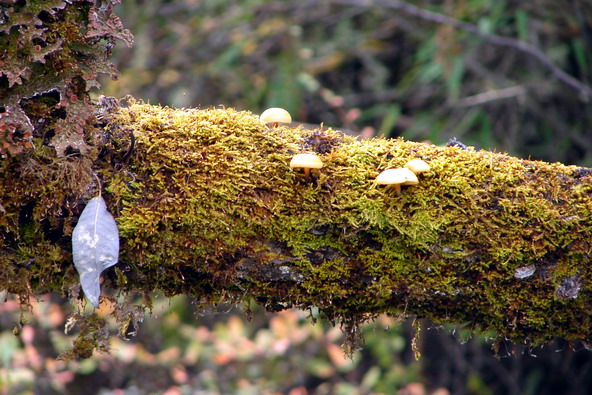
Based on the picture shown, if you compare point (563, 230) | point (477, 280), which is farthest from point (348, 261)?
point (563, 230)

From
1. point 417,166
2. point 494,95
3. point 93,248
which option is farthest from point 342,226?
point 494,95

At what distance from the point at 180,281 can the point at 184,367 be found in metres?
3.14

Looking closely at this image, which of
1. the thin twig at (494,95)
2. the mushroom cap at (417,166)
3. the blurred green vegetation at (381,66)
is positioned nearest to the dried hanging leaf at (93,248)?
the mushroom cap at (417,166)

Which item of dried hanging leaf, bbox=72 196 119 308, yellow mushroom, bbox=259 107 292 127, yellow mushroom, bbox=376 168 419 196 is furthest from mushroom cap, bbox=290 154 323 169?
dried hanging leaf, bbox=72 196 119 308

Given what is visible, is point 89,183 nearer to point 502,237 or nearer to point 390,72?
point 502,237

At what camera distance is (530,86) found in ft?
15.1

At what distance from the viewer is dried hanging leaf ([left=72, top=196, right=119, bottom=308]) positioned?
1.48m

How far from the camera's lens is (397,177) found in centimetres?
158

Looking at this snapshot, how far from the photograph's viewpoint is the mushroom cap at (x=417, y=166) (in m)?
1.65

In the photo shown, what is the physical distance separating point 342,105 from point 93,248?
4103 mm

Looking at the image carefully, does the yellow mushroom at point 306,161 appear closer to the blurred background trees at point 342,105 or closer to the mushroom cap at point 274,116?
the mushroom cap at point 274,116

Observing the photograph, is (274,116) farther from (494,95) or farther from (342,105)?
(342,105)

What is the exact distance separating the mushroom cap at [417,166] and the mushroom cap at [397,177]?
4 cm

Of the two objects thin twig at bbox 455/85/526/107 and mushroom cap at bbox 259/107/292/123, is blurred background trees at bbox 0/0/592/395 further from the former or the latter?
mushroom cap at bbox 259/107/292/123
